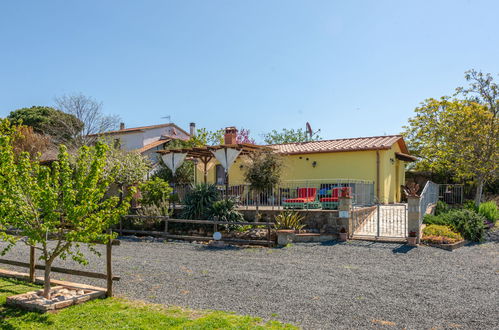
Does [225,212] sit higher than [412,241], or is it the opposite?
[225,212]

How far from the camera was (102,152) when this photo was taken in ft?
20.7

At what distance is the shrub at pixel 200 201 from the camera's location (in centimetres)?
1472

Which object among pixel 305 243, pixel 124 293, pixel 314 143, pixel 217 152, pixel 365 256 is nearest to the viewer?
pixel 124 293

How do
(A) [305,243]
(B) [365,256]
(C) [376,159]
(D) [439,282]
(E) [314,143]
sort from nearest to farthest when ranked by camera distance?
(D) [439,282] < (B) [365,256] < (A) [305,243] < (C) [376,159] < (E) [314,143]

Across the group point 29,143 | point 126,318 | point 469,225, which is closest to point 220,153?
point 469,225

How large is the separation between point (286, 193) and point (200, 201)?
11.1 ft

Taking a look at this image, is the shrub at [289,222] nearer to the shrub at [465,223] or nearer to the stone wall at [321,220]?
the stone wall at [321,220]

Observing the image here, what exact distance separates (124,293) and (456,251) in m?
9.07

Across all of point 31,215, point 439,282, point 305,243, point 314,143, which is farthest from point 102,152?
point 314,143

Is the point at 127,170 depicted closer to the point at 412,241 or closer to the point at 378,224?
the point at 378,224

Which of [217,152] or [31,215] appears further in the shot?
[217,152]

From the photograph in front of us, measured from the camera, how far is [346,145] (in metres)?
19.8

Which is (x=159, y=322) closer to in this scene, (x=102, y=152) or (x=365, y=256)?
(x=102, y=152)

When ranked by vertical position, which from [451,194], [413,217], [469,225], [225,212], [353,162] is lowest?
[469,225]
